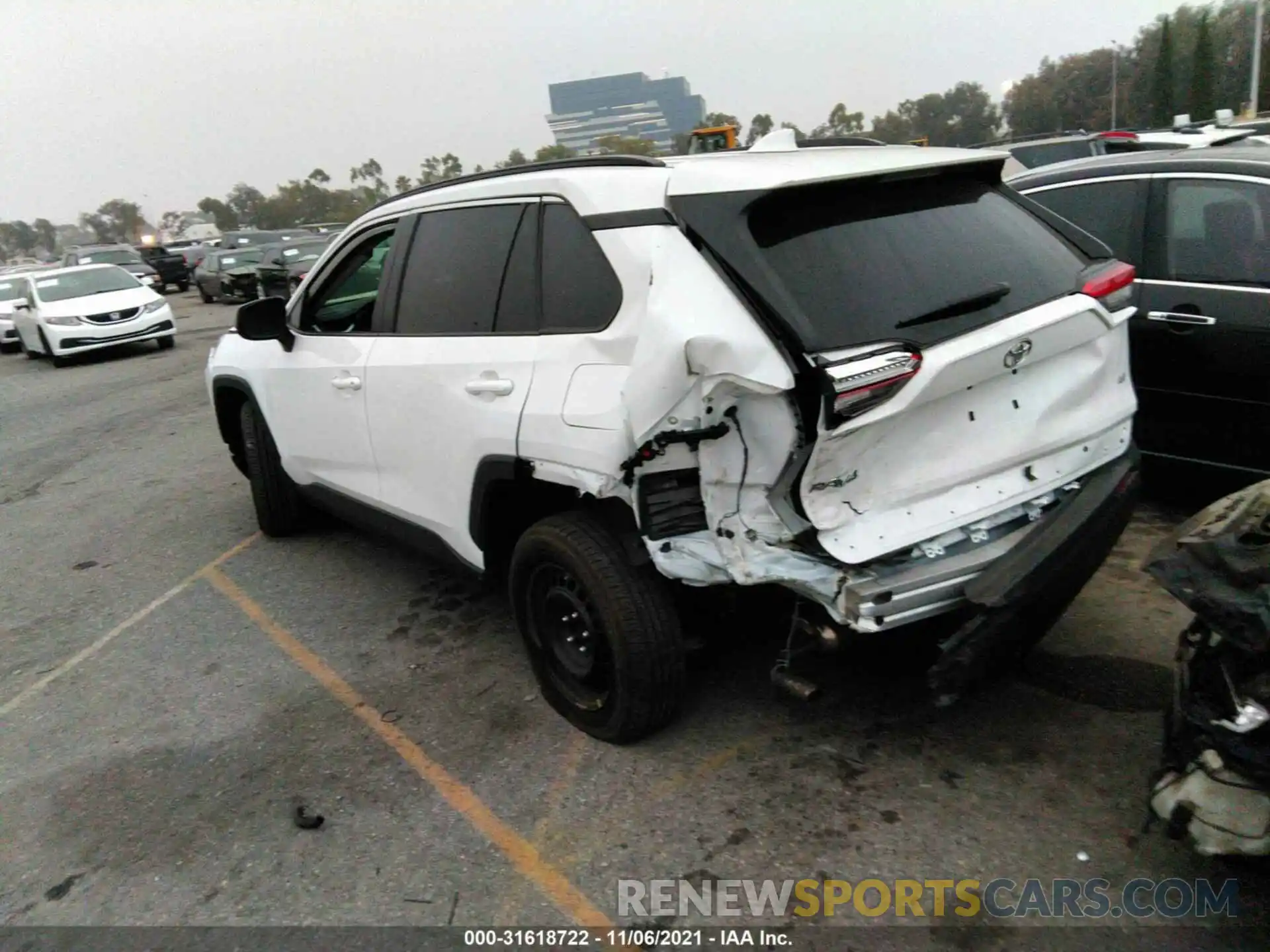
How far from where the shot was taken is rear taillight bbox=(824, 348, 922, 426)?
2543mm

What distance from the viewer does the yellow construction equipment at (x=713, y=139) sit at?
531 centimetres

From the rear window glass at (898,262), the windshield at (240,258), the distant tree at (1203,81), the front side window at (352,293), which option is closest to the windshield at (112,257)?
the windshield at (240,258)

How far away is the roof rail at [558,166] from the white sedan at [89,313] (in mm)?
14250

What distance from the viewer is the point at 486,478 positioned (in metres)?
3.54

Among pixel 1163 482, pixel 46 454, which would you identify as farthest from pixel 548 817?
pixel 46 454

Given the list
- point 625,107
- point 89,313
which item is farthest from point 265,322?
point 625,107

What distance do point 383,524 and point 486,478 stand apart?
110 centimetres

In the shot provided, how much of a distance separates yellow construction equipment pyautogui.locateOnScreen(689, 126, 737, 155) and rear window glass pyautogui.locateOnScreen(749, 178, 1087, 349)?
1.85 m

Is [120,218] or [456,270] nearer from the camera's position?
[456,270]

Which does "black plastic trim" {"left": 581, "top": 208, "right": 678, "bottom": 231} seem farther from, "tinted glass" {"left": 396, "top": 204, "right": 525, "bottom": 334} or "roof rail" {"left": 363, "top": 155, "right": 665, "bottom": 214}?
"tinted glass" {"left": 396, "top": 204, "right": 525, "bottom": 334}

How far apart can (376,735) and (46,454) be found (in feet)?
25.0

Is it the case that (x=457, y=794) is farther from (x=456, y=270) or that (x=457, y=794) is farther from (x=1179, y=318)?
(x=1179, y=318)

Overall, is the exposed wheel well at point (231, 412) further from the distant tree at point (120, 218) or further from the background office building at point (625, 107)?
the distant tree at point (120, 218)

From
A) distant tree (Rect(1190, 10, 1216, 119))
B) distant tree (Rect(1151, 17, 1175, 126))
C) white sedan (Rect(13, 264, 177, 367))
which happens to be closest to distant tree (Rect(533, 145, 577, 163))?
white sedan (Rect(13, 264, 177, 367))
